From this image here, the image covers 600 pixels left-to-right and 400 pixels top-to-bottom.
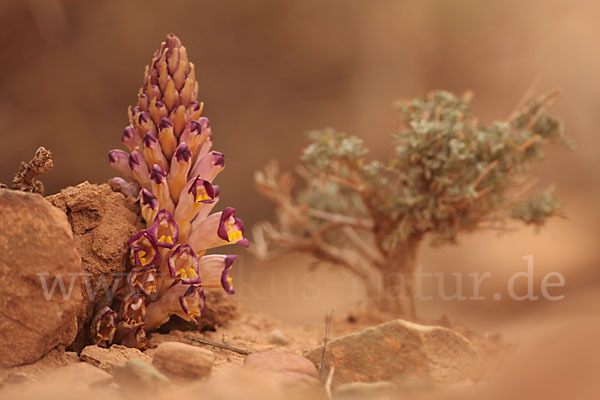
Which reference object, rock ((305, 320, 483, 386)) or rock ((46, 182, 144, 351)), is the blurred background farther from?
rock ((305, 320, 483, 386))

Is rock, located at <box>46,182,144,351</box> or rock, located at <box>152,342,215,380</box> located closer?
rock, located at <box>152,342,215,380</box>

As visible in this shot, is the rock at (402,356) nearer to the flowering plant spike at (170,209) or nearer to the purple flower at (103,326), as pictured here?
the flowering plant spike at (170,209)

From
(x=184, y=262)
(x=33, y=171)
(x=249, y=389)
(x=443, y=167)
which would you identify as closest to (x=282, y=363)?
(x=249, y=389)

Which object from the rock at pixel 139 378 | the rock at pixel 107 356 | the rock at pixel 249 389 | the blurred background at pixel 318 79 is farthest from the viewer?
the blurred background at pixel 318 79

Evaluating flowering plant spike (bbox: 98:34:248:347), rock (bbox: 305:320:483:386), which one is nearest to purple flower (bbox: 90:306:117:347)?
flowering plant spike (bbox: 98:34:248:347)

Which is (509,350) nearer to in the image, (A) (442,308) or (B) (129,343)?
(B) (129,343)

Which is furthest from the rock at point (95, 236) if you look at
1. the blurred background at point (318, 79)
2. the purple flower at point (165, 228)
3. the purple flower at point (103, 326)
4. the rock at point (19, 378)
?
the blurred background at point (318, 79)
